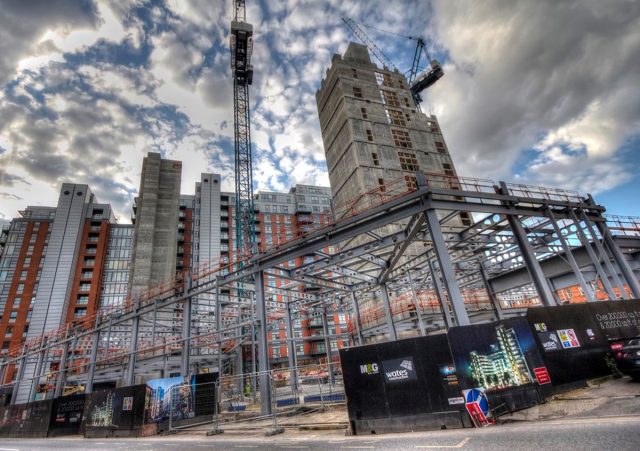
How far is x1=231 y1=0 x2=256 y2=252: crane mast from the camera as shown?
6844 cm

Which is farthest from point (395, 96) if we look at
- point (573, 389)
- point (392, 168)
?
point (573, 389)

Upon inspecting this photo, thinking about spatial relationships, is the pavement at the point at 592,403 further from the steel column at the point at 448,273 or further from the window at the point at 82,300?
the window at the point at 82,300

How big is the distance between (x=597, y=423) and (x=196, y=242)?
79.5 meters

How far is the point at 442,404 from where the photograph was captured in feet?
26.7

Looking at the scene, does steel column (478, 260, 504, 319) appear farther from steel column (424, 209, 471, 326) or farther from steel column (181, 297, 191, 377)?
steel column (181, 297, 191, 377)

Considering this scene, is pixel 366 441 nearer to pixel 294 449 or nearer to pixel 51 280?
pixel 294 449

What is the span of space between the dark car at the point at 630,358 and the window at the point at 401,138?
149 ft

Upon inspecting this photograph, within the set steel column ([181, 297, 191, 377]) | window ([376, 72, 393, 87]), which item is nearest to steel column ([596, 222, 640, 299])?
steel column ([181, 297, 191, 377])

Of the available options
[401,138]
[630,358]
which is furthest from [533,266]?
[401,138]

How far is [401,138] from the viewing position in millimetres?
52000

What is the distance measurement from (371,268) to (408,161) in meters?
24.9

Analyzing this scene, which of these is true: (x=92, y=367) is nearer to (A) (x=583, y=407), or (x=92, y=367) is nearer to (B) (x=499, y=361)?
(B) (x=499, y=361)

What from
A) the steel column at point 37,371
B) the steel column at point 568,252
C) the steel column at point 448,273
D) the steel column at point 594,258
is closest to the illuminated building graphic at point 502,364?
the steel column at point 448,273

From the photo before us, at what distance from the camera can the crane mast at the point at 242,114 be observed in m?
68.4
